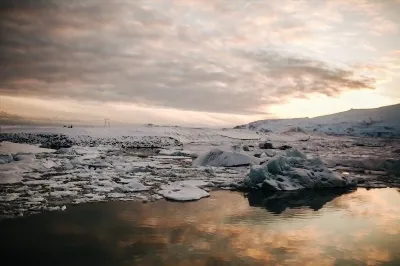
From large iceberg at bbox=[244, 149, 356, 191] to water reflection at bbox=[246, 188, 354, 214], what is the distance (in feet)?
1.31

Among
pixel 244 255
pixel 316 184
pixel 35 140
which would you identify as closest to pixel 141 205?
pixel 244 255

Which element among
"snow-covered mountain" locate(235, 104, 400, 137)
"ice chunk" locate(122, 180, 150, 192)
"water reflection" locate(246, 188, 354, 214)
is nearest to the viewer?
"water reflection" locate(246, 188, 354, 214)

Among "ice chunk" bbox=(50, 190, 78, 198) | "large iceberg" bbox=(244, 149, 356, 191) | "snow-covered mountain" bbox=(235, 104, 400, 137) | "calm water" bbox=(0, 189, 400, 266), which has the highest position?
"snow-covered mountain" bbox=(235, 104, 400, 137)

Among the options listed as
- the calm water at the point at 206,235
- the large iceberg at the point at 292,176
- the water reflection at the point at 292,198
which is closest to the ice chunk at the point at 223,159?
the large iceberg at the point at 292,176

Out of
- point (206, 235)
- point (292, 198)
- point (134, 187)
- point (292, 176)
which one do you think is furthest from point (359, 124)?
point (206, 235)

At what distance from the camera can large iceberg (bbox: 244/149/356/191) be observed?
1255 centimetres

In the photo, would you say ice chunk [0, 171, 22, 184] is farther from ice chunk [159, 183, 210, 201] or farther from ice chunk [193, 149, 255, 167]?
ice chunk [193, 149, 255, 167]

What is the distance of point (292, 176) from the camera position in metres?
13.1

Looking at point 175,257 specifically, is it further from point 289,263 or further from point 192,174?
point 192,174

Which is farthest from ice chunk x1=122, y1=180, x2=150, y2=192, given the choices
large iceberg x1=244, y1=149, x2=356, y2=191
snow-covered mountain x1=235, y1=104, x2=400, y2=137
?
snow-covered mountain x1=235, y1=104, x2=400, y2=137

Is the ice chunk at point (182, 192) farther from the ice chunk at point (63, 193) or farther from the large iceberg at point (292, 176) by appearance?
the ice chunk at point (63, 193)

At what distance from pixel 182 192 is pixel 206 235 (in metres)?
3.78

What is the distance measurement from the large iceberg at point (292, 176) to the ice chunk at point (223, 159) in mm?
4786

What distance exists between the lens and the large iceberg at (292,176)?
12.5m
